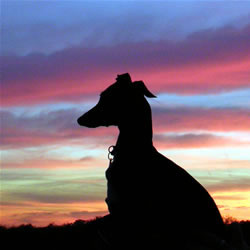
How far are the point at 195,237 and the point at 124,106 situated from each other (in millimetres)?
2693

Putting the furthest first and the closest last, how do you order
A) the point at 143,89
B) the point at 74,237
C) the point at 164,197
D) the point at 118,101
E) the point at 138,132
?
the point at 74,237
the point at 118,101
the point at 143,89
the point at 138,132
the point at 164,197

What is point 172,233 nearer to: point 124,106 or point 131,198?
point 131,198

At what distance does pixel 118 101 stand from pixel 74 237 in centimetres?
306

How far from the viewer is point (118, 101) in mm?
14461

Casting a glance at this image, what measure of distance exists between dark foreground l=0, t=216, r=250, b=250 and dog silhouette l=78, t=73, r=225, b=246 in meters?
0.36

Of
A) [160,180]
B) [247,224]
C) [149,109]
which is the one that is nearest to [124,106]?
[149,109]

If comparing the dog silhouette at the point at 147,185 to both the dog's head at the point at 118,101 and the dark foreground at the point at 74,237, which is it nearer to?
the dog's head at the point at 118,101

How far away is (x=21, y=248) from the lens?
50.1 ft

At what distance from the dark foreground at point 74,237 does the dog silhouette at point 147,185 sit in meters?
0.36

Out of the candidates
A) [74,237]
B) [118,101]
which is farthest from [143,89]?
[74,237]

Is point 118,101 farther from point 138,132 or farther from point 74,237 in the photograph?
point 74,237

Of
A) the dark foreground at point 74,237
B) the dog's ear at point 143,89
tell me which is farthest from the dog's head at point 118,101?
the dark foreground at point 74,237

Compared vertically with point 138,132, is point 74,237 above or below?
below

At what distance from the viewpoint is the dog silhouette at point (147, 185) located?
13898mm
